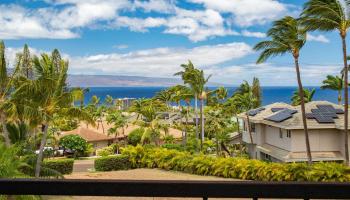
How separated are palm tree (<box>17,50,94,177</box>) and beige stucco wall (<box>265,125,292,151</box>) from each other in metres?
16.9

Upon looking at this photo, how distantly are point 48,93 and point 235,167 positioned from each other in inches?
460

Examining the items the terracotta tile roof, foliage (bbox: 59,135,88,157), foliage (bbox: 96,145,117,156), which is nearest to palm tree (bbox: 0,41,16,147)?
foliage (bbox: 96,145,117,156)

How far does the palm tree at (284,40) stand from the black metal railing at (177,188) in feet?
94.3

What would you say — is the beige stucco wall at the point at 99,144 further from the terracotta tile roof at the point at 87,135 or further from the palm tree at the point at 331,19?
the palm tree at the point at 331,19

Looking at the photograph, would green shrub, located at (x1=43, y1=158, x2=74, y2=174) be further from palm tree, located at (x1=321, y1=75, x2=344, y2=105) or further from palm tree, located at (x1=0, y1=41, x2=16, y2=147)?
palm tree, located at (x1=321, y1=75, x2=344, y2=105)

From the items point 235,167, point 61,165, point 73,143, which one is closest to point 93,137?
point 73,143

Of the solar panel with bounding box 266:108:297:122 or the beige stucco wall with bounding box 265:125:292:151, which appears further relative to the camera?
the solar panel with bounding box 266:108:297:122

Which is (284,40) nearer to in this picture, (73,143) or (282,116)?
(282,116)

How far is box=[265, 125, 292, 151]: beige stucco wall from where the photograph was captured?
31.5 metres

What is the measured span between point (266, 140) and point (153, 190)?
35.3 meters

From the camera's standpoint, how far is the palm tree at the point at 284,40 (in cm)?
2953

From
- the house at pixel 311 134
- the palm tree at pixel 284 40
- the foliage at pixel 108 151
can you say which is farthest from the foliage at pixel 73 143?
the palm tree at pixel 284 40

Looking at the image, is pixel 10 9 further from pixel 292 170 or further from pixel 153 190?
pixel 153 190

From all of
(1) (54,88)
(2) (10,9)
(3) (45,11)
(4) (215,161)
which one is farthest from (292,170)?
(3) (45,11)
